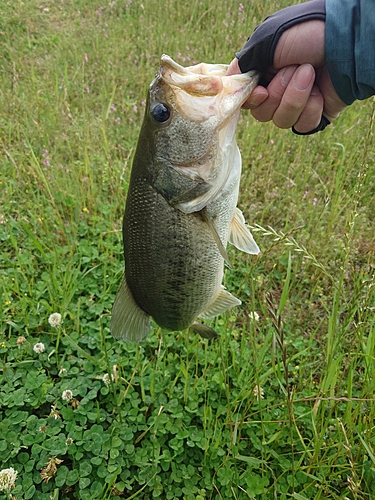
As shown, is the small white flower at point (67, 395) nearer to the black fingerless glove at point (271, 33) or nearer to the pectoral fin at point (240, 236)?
the pectoral fin at point (240, 236)

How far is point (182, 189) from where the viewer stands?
4.47 feet

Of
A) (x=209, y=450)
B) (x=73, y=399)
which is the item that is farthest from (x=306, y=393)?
(x=73, y=399)

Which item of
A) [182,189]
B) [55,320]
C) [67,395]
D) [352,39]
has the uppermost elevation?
[352,39]

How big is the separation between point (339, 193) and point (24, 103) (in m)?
2.93

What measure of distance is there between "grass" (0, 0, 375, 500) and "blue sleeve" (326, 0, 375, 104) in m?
0.42

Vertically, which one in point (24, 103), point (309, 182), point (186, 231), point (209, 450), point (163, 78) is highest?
point (163, 78)

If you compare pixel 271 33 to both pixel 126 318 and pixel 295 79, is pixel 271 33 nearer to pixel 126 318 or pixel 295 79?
pixel 295 79

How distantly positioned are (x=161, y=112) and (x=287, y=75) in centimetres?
48

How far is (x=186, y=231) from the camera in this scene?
4.61 ft

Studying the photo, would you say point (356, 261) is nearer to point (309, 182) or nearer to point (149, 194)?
point (309, 182)

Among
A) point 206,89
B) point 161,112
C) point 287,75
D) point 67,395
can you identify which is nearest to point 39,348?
point 67,395

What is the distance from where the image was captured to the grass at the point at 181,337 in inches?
70.6

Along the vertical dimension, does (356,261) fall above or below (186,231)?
below

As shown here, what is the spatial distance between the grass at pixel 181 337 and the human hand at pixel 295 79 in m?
0.32
